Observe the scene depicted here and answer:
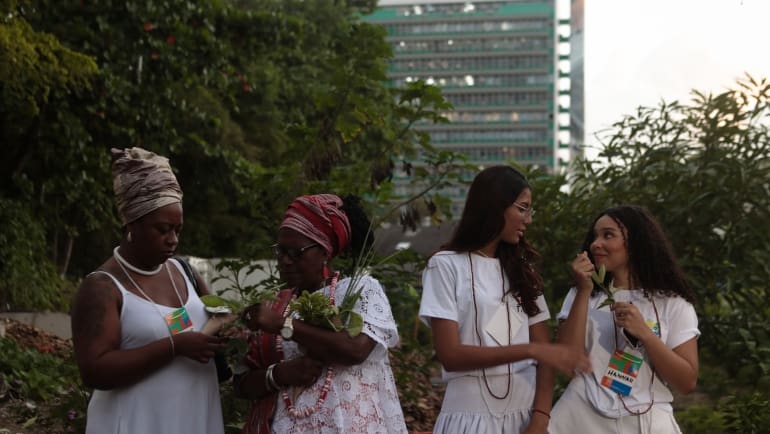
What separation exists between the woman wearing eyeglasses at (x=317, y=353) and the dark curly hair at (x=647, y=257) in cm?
99

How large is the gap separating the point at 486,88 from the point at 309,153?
167 metres

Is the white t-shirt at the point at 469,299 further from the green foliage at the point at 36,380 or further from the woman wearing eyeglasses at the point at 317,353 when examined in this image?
the green foliage at the point at 36,380

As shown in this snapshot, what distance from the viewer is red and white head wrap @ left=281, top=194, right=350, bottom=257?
11.4 feet

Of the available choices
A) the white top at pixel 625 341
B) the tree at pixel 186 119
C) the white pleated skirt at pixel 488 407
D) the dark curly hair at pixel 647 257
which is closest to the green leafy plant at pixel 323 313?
the white pleated skirt at pixel 488 407

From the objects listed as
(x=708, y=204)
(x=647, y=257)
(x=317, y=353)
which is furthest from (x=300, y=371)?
(x=708, y=204)

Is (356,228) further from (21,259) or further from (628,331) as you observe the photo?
(21,259)

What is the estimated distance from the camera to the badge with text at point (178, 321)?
329cm

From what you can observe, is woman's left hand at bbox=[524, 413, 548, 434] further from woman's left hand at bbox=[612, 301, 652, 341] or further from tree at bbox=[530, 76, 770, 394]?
tree at bbox=[530, 76, 770, 394]

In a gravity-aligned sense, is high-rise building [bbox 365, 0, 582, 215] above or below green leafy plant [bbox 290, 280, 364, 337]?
below

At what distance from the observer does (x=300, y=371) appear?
3.33 m

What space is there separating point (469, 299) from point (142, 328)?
1116 mm

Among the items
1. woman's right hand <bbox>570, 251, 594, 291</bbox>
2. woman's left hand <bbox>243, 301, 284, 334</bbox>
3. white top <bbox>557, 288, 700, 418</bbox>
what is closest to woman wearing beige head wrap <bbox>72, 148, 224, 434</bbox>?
woman's left hand <bbox>243, 301, 284, 334</bbox>

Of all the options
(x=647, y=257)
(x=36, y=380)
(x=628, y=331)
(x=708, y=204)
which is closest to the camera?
(x=628, y=331)

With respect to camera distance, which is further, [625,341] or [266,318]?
[625,341]
